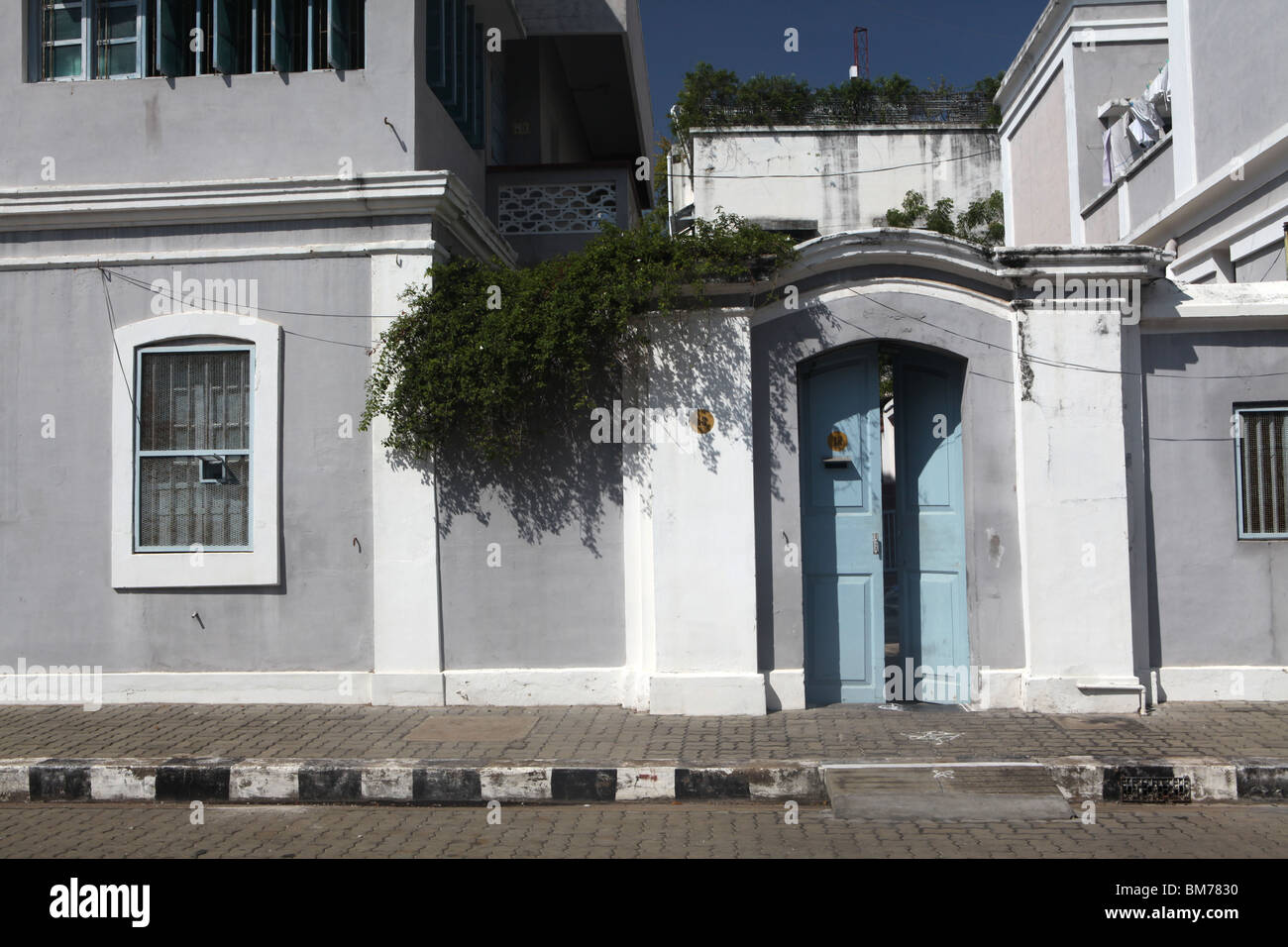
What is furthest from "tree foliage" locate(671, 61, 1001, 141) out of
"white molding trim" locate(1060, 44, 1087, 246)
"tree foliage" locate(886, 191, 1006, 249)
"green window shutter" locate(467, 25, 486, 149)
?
"green window shutter" locate(467, 25, 486, 149)

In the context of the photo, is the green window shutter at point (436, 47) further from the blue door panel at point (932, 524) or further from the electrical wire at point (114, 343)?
the blue door panel at point (932, 524)

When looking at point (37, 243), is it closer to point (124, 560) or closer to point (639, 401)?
point (124, 560)

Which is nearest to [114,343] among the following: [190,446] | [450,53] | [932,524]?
[190,446]

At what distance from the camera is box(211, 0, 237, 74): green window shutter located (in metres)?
8.33

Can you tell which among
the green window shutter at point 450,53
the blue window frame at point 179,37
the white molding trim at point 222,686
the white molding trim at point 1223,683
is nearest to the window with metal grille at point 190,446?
the white molding trim at point 222,686

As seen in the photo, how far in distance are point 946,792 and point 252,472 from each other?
5607 mm

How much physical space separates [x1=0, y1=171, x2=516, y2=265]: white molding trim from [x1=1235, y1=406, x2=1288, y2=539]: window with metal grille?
640cm

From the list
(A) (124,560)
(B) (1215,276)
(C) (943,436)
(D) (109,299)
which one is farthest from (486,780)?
(B) (1215,276)

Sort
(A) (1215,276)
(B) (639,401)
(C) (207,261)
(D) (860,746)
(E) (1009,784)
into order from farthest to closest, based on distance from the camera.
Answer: (A) (1215,276) → (C) (207,261) → (B) (639,401) → (D) (860,746) → (E) (1009,784)

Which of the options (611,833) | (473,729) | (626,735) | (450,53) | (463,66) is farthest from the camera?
(463,66)

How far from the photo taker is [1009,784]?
5.94 metres

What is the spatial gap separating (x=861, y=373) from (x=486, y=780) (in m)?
4.13

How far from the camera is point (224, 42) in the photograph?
8.38 metres

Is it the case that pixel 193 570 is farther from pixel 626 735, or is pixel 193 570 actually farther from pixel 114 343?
pixel 626 735
